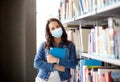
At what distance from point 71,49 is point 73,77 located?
543mm

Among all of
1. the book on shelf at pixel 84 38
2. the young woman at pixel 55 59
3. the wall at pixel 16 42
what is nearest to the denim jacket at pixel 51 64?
the young woman at pixel 55 59

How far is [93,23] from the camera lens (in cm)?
297

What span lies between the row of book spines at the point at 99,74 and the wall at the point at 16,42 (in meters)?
2.14

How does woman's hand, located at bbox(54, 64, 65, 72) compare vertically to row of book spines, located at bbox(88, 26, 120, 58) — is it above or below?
below

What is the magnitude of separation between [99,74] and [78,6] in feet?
3.07

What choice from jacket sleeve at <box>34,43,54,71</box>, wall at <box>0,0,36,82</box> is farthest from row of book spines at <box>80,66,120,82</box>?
wall at <box>0,0,36,82</box>

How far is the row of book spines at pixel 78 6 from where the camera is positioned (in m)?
1.88

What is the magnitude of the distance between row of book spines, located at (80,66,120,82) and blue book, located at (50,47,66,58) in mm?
259

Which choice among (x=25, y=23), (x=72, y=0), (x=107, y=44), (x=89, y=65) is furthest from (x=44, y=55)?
(x=25, y=23)

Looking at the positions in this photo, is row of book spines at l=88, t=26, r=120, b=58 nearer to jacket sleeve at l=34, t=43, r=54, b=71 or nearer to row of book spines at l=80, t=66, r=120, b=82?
row of book spines at l=80, t=66, r=120, b=82

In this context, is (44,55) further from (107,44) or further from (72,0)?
(107,44)

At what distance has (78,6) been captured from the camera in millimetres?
2619

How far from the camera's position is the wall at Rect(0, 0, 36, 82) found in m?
4.50

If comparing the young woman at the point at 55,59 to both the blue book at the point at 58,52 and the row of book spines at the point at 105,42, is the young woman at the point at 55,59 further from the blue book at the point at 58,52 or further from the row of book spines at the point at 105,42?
the row of book spines at the point at 105,42
